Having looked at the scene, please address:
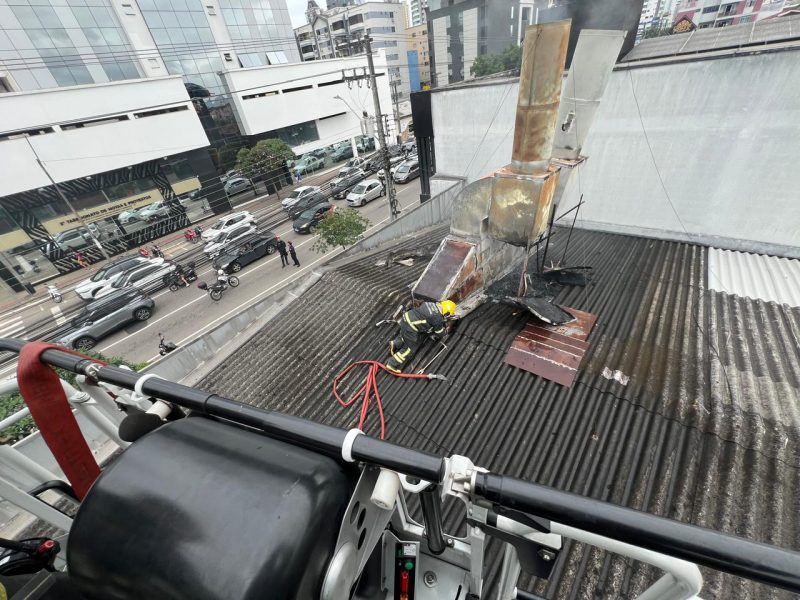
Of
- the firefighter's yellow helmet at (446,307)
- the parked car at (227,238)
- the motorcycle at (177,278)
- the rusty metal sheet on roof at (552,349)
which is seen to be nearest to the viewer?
the rusty metal sheet on roof at (552,349)

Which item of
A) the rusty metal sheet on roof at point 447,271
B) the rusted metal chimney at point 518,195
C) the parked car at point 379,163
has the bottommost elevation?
the parked car at point 379,163

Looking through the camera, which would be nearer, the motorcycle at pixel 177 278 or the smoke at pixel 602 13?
the smoke at pixel 602 13

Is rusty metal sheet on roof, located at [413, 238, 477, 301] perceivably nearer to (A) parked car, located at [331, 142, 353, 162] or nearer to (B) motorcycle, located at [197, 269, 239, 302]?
(B) motorcycle, located at [197, 269, 239, 302]

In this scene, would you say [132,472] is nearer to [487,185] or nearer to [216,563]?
[216,563]

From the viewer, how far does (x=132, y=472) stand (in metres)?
1.33

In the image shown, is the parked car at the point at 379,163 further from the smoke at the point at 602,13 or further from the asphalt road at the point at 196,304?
the smoke at the point at 602,13

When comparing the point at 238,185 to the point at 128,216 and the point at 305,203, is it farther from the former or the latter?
the point at 305,203

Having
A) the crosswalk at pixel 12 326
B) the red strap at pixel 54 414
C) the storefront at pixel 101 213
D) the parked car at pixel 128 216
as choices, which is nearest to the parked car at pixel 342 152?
the storefront at pixel 101 213

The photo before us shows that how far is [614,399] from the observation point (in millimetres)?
4910

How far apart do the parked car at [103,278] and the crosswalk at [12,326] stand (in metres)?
3.04

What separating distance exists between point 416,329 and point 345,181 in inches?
1100

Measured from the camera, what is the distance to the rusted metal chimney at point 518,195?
5.10 meters

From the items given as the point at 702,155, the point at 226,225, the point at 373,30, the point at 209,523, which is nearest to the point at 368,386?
the point at 209,523

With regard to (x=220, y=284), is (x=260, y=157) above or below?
above
